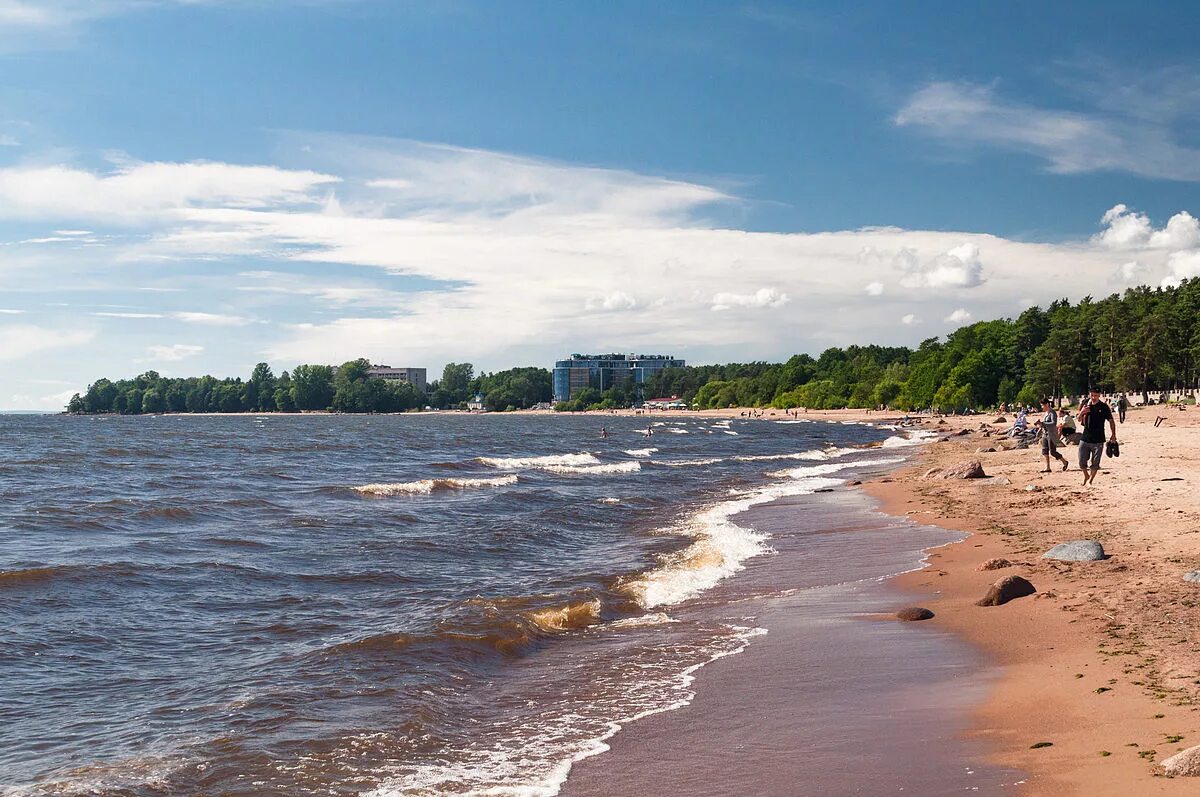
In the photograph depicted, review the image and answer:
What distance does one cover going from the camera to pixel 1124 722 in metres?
7.29

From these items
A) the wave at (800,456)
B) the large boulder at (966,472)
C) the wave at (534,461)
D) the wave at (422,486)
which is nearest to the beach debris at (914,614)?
the large boulder at (966,472)

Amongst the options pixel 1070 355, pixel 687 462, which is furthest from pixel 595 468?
pixel 1070 355

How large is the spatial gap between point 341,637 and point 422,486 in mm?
24960

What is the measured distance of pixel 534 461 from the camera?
5475 cm

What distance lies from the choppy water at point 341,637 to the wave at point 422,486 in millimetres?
3956

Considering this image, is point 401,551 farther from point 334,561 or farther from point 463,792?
point 463,792

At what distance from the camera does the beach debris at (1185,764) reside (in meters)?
5.89

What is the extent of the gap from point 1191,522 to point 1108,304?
10238 cm

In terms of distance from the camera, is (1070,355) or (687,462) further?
(1070,355)

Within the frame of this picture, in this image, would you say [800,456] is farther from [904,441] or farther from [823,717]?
[823,717]

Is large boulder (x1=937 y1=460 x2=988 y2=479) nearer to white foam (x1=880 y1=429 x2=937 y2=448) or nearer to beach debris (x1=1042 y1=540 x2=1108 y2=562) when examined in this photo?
beach debris (x1=1042 y1=540 x2=1108 y2=562)

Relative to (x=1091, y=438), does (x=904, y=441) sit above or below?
below

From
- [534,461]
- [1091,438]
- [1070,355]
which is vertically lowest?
[534,461]

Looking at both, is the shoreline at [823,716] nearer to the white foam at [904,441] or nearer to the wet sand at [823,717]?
the wet sand at [823,717]
